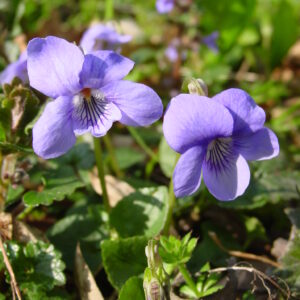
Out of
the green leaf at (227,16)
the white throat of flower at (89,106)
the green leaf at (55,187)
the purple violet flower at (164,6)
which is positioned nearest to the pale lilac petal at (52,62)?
the white throat of flower at (89,106)

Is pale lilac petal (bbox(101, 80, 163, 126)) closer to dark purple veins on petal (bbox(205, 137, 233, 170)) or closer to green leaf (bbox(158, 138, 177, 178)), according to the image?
dark purple veins on petal (bbox(205, 137, 233, 170))

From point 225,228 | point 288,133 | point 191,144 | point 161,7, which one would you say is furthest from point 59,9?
point 191,144

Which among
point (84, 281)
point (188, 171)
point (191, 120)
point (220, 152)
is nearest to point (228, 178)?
point (220, 152)

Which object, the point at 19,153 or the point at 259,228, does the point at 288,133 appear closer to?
the point at 259,228

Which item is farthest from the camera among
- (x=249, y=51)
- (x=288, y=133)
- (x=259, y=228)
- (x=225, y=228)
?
(x=249, y=51)

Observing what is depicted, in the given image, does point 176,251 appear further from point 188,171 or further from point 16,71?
point 16,71

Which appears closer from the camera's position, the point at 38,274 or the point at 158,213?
the point at 38,274

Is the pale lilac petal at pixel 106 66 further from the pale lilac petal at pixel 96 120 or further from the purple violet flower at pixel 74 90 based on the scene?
the pale lilac petal at pixel 96 120

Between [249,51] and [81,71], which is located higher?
[81,71]

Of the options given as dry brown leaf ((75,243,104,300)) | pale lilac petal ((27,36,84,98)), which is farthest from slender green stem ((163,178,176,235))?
pale lilac petal ((27,36,84,98))
